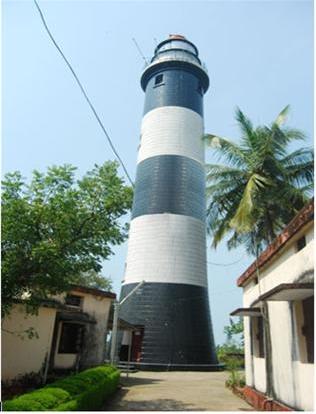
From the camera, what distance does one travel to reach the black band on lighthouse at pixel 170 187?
21.5 meters

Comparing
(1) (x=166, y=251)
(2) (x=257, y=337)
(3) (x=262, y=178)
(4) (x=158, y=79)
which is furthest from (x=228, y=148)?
(4) (x=158, y=79)

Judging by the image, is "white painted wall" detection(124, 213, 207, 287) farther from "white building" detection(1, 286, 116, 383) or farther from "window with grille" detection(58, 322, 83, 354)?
"window with grille" detection(58, 322, 83, 354)

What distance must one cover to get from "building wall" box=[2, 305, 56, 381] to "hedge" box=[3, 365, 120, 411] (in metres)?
4.06

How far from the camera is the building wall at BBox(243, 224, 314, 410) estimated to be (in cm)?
695

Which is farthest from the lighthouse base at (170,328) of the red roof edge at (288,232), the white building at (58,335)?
the red roof edge at (288,232)

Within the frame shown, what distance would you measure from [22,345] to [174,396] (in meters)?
5.92

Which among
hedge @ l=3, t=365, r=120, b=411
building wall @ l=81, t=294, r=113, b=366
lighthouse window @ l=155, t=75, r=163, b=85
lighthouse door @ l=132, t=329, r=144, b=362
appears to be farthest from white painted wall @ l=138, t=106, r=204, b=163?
hedge @ l=3, t=365, r=120, b=411

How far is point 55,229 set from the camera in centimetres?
892

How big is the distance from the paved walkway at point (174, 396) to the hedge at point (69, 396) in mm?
701

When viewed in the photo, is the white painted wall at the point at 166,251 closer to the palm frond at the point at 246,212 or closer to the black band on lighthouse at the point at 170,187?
the black band on lighthouse at the point at 170,187

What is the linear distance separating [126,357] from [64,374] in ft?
18.9

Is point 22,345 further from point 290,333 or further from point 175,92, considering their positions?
point 175,92

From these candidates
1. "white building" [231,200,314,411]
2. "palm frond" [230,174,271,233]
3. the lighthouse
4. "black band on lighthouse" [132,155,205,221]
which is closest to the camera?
"white building" [231,200,314,411]

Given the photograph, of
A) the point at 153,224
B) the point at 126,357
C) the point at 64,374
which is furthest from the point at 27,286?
the point at 126,357
